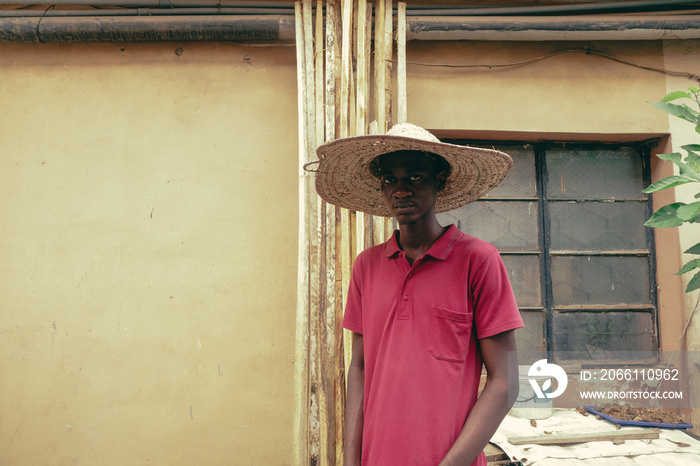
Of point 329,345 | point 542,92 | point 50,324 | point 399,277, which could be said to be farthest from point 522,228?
point 50,324

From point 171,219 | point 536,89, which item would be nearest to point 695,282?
point 536,89

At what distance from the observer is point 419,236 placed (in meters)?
1.66

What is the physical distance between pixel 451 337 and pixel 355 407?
20.7 inches

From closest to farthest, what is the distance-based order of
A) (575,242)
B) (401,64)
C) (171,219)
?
1. (401,64)
2. (171,219)
3. (575,242)

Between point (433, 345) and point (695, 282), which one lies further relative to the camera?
point (695, 282)

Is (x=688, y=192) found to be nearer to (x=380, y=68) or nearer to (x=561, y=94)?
(x=561, y=94)

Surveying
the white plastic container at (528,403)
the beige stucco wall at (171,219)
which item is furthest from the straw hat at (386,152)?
the white plastic container at (528,403)

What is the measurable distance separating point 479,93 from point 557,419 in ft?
7.44

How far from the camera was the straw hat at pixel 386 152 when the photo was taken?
5.13 ft

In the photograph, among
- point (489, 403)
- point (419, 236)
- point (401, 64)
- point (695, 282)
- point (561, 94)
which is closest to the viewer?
point (489, 403)

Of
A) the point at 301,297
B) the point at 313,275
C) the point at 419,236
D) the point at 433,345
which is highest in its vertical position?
the point at 419,236

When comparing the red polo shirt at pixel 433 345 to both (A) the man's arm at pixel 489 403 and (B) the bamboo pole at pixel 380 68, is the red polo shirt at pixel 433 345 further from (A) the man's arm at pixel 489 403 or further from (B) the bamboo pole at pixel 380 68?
(B) the bamboo pole at pixel 380 68

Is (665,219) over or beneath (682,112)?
beneath
